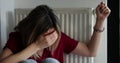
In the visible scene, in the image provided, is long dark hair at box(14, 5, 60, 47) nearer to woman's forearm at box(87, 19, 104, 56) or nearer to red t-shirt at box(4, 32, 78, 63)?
red t-shirt at box(4, 32, 78, 63)

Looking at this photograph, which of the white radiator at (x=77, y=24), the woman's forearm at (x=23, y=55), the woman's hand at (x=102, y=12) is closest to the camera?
the woman's forearm at (x=23, y=55)

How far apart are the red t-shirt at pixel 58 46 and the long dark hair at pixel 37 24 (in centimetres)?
6

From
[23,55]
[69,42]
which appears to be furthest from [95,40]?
[23,55]

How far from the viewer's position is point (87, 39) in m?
1.56

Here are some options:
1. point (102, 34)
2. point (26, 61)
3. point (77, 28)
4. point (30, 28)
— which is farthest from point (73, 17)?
point (26, 61)

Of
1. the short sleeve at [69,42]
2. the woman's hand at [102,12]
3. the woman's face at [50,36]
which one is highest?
the woman's hand at [102,12]

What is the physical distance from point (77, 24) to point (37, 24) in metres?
0.32

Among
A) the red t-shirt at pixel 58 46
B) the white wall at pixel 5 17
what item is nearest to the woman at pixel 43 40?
the red t-shirt at pixel 58 46

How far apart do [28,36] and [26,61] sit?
0.66ft

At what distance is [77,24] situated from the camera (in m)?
1.57

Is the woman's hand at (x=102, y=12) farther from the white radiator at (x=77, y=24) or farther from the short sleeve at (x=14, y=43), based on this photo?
the short sleeve at (x=14, y=43)

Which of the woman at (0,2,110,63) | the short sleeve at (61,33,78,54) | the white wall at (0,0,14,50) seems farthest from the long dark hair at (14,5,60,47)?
the white wall at (0,0,14,50)

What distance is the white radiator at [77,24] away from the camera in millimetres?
1546

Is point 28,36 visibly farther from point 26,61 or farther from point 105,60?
point 105,60
